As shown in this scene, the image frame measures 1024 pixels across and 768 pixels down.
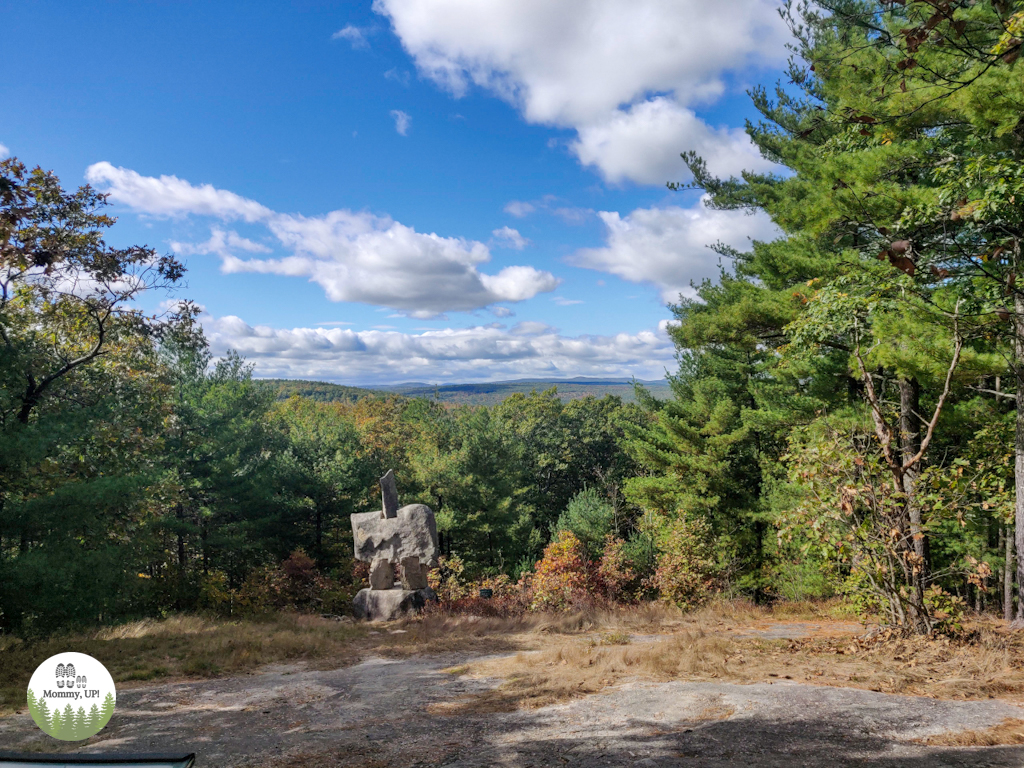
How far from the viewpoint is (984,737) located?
408cm

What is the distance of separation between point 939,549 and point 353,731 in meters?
12.8

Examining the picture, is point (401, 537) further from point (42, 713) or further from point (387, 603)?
point (42, 713)

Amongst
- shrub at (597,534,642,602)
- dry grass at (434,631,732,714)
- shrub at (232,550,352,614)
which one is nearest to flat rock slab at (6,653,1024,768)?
dry grass at (434,631,732,714)

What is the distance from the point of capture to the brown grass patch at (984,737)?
4.02 metres

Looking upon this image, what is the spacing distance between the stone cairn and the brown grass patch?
1098 cm

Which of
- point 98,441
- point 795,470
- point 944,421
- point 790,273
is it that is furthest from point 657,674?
A: point 98,441

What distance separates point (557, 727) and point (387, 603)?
369 inches

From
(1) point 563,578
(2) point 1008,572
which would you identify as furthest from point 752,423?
(1) point 563,578

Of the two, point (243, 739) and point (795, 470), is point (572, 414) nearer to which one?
point (795, 470)

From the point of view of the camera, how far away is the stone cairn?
44.8 feet

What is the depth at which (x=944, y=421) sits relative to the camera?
997 centimetres

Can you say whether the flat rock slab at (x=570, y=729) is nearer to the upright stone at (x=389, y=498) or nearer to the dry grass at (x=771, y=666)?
the dry grass at (x=771, y=666)

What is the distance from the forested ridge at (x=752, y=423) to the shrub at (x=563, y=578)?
0.09 metres

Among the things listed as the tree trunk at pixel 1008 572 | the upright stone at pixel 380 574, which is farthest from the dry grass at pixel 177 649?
the tree trunk at pixel 1008 572
